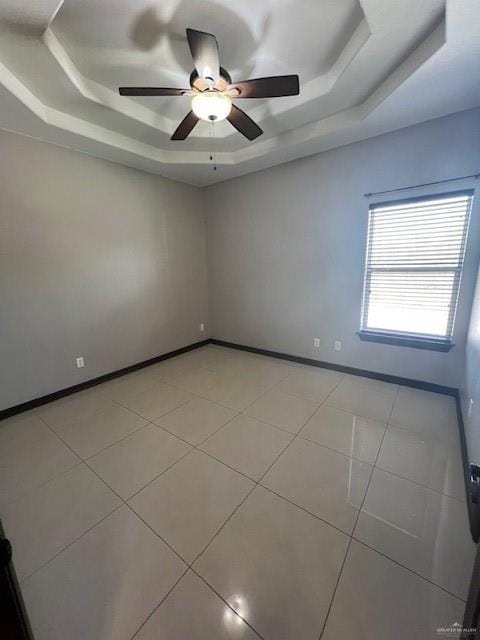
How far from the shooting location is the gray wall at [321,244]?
2.33m

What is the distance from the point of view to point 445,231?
2359mm

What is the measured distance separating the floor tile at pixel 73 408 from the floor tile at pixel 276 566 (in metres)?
1.82

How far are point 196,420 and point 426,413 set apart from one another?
6.98 ft

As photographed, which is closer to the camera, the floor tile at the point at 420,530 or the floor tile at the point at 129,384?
the floor tile at the point at 420,530

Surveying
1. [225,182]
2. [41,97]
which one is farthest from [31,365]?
[225,182]

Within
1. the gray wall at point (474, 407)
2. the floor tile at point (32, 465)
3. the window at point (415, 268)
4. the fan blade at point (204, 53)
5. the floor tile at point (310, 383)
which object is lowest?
the floor tile at point (32, 465)

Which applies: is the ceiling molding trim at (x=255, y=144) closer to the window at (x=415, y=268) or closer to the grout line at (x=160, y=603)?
the window at (x=415, y=268)

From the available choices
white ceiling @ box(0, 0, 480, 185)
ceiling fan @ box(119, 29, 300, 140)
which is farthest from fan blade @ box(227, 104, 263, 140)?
white ceiling @ box(0, 0, 480, 185)

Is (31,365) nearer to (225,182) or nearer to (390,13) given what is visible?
(225,182)

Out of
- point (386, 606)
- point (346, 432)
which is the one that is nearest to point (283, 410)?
point (346, 432)

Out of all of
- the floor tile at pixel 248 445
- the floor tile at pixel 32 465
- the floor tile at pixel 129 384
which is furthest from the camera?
the floor tile at pixel 129 384

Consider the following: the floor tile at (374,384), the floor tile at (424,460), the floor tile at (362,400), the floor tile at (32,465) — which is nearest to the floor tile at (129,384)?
the floor tile at (32,465)

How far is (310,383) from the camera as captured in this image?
2.95m

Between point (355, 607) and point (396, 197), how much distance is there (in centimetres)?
305
